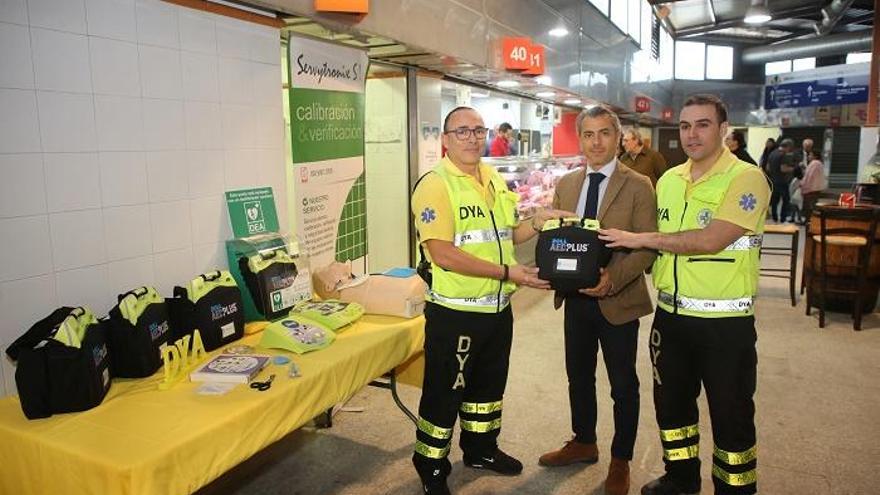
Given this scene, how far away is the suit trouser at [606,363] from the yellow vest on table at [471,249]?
0.40 meters

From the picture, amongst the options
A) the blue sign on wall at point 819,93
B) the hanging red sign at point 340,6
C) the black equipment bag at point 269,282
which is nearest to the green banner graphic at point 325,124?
the hanging red sign at point 340,6

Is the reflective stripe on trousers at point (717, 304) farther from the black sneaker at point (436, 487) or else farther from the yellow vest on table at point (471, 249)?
the black sneaker at point (436, 487)

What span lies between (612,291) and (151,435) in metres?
1.81

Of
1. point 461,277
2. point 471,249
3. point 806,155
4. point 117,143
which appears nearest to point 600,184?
point 471,249

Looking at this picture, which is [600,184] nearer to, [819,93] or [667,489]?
[667,489]

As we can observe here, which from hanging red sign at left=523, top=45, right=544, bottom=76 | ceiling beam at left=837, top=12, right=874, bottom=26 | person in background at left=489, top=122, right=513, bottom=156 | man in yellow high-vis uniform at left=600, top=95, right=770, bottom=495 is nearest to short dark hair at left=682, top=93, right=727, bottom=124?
man in yellow high-vis uniform at left=600, top=95, right=770, bottom=495

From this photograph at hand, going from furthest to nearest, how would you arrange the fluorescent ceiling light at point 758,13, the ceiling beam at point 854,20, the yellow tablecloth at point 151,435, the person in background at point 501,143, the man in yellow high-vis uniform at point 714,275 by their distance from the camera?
the ceiling beam at point 854,20
the fluorescent ceiling light at point 758,13
the person in background at point 501,143
the man in yellow high-vis uniform at point 714,275
the yellow tablecloth at point 151,435

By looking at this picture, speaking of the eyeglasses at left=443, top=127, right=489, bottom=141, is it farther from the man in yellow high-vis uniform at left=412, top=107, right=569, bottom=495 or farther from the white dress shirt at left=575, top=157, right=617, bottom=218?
the white dress shirt at left=575, top=157, right=617, bottom=218

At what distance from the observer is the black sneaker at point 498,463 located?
117 inches

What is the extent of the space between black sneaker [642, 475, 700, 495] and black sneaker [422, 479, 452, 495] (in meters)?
0.90

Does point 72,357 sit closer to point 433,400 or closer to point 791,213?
point 433,400

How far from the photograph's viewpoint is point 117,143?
251cm

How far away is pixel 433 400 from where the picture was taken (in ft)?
8.67

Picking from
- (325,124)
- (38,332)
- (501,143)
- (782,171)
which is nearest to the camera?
(38,332)
